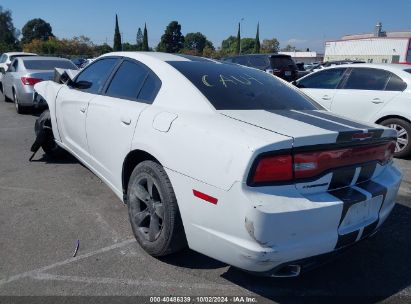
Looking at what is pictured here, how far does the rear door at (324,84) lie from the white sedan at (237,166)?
11.7 ft

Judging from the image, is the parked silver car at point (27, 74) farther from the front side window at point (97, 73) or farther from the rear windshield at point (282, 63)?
the rear windshield at point (282, 63)

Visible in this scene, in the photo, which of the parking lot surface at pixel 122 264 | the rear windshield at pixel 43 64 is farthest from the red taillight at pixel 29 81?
the parking lot surface at pixel 122 264

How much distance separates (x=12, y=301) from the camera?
7.75 feet

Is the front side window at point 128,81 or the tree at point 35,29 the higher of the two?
the tree at point 35,29

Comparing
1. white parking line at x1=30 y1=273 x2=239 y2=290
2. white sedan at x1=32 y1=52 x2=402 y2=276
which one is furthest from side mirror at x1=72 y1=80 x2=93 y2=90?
white parking line at x1=30 y1=273 x2=239 y2=290

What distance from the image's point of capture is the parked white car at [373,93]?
5957 millimetres

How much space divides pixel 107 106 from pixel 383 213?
2.50 meters

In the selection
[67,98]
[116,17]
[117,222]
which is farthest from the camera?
[116,17]

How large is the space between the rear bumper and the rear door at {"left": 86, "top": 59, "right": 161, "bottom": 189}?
3.27 ft

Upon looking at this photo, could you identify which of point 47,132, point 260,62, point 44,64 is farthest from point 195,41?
point 47,132

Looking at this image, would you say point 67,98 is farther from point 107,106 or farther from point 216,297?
point 216,297

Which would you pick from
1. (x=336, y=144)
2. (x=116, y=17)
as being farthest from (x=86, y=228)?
(x=116, y=17)

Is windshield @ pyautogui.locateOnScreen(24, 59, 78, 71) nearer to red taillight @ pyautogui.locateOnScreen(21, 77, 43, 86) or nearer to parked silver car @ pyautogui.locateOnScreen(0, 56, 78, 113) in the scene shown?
parked silver car @ pyautogui.locateOnScreen(0, 56, 78, 113)

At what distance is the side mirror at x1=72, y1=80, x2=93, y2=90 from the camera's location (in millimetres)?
4056
